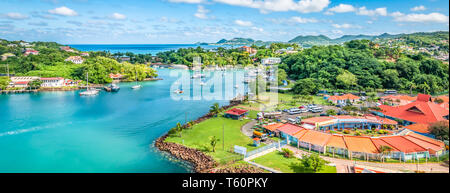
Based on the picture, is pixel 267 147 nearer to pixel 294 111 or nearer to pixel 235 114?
pixel 235 114

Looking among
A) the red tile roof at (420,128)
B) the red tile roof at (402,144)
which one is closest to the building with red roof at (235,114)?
the red tile roof at (402,144)

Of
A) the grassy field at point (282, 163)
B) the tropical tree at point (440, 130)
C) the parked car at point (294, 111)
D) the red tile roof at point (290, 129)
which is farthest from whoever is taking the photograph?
the parked car at point (294, 111)

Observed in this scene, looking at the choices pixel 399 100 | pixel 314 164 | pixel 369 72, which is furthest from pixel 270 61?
pixel 314 164

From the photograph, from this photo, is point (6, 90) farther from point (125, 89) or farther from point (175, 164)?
point (175, 164)

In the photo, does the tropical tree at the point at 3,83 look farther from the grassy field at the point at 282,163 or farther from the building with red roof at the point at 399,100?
the building with red roof at the point at 399,100
